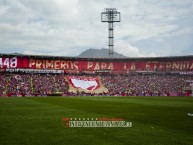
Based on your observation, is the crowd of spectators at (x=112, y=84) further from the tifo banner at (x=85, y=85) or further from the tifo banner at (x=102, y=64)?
the tifo banner at (x=102, y=64)

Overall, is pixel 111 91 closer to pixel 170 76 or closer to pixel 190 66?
pixel 170 76

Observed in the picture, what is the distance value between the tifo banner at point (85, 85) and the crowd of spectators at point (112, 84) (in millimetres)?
1724

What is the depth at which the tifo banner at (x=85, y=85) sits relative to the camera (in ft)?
303

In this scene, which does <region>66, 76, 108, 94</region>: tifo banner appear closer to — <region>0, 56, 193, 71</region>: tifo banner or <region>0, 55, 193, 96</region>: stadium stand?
<region>0, 55, 193, 96</region>: stadium stand

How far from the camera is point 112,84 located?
96.6 m

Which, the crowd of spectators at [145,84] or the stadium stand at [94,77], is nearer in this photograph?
the stadium stand at [94,77]

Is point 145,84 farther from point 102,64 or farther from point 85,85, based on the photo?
point 85,85

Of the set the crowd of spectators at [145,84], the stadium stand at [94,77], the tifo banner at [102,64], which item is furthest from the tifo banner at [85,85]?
the tifo banner at [102,64]

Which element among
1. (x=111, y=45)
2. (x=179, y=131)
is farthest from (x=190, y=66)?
(x=179, y=131)

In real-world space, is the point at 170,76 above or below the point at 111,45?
below

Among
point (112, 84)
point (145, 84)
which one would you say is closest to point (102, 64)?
point (112, 84)

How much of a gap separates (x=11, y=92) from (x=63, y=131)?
66968mm

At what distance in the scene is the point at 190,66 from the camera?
98562 mm

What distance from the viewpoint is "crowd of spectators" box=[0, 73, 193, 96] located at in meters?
82.0
